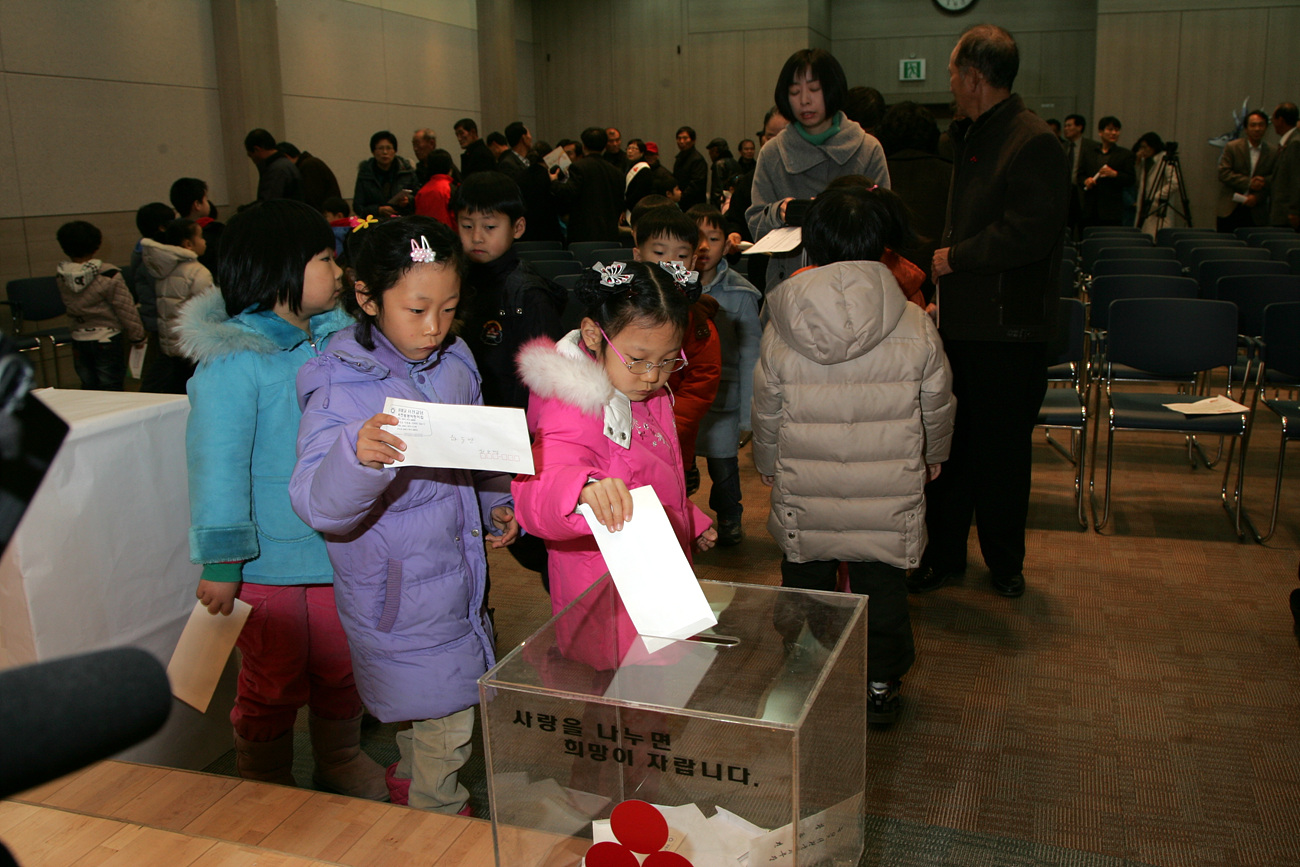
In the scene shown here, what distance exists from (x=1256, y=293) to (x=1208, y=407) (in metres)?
1.53

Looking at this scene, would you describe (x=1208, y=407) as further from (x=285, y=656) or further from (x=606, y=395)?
(x=285, y=656)

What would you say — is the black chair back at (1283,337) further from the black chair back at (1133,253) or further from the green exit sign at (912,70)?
the green exit sign at (912,70)

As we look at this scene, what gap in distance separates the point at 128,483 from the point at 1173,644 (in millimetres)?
2957

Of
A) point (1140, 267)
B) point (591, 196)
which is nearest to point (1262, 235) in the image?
point (1140, 267)

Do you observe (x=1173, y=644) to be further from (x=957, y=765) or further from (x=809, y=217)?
(x=809, y=217)

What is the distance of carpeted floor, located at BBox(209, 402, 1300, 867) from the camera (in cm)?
211

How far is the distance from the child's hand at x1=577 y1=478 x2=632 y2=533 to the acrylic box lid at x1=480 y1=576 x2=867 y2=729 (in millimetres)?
125

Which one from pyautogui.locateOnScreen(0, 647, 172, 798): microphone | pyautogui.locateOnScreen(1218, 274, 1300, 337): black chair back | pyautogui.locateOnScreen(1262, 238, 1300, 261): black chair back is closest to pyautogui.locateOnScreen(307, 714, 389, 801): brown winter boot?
pyautogui.locateOnScreen(0, 647, 172, 798): microphone

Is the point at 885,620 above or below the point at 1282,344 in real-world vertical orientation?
below

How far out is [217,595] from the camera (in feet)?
6.36

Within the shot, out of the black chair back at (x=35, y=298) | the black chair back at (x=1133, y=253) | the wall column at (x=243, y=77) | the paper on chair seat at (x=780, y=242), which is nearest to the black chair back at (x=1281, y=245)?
the black chair back at (x=1133, y=253)

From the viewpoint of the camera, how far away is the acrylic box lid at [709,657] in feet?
3.67

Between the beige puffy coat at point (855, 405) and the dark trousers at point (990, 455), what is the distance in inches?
29.6

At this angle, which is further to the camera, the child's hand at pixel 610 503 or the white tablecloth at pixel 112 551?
the white tablecloth at pixel 112 551
